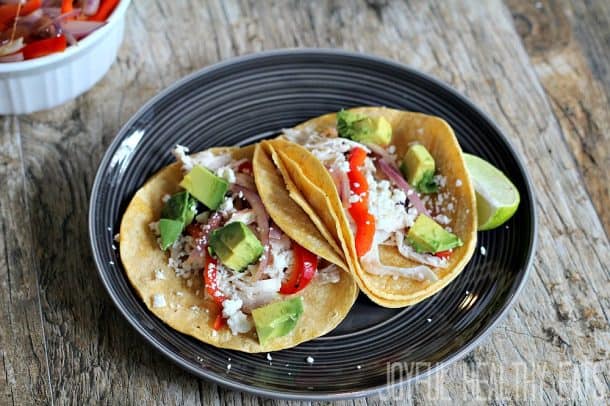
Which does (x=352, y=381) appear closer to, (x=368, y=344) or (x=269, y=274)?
(x=368, y=344)

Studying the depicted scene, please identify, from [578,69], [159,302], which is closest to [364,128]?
[159,302]

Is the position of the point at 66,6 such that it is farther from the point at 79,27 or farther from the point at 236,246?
the point at 236,246

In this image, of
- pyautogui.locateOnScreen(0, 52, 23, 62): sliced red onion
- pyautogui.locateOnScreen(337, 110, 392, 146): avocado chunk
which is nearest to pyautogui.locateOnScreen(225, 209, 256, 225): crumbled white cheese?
pyautogui.locateOnScreen(337, 110, 392, 146): avocado chunk

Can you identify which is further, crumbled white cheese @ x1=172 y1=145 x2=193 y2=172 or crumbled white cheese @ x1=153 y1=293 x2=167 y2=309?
crumbled white cheese @ x1=172 y1=145 x2=193 y2=172

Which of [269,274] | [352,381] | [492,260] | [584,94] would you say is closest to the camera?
[352,381]

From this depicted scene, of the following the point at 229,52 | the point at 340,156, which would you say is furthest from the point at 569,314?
the point at 229,52

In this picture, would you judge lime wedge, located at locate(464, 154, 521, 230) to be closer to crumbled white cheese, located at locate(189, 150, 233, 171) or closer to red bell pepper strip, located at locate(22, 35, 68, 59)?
crumbled white cheese, located at locate(189, 150, 233, 171)

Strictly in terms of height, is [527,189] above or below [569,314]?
above
